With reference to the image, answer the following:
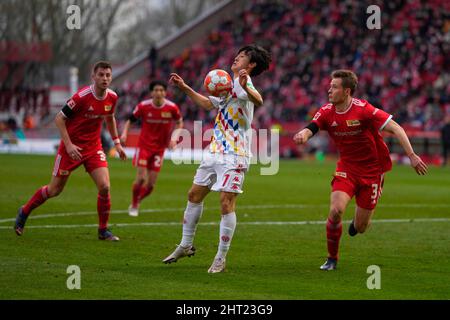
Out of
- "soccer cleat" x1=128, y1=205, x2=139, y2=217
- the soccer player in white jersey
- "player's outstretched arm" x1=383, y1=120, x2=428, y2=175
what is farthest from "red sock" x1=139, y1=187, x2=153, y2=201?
"player's outstretched arm" x1=383, y1=120, x2=428, y2=175

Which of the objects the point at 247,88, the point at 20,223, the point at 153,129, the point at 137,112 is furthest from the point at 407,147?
the point at 137,112

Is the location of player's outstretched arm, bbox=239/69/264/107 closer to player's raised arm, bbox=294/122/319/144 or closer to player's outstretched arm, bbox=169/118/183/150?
player's raised arm, bbox=294/122/319/144

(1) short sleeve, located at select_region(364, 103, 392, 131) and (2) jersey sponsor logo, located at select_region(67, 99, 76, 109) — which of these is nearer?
(1) short sleeve, located at select_region(364, 103, 392, 131)

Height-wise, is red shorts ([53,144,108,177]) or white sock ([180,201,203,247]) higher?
red shorts ([53,144,108,177])

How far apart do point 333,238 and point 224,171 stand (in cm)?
153

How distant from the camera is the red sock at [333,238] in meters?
10.6

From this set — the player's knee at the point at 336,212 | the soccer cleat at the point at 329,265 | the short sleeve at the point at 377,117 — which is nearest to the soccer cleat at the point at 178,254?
the soccer cleat at the point at 329,265

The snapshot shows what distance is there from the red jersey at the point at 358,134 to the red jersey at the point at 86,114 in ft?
11.8

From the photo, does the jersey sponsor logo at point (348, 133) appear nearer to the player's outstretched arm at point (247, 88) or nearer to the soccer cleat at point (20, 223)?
the player's outstretched arm at point (247, 88)

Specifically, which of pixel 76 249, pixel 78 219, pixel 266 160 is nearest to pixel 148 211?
pixel 78 219

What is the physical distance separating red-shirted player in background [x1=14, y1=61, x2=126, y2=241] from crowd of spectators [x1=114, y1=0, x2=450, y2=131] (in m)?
27.5

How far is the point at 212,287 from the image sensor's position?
912 cm

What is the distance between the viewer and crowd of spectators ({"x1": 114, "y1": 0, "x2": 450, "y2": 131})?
40781 mm

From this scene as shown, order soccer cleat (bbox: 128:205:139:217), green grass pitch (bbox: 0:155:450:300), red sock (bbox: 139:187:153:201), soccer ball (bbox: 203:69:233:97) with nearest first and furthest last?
green grass pitch (bbox: 0:155:450:300), soccer ball (bbox: 203:69:233:97), soccer cleat (bbox: 128:205:139:217), red sock (bbox: 139:187:153:201)
